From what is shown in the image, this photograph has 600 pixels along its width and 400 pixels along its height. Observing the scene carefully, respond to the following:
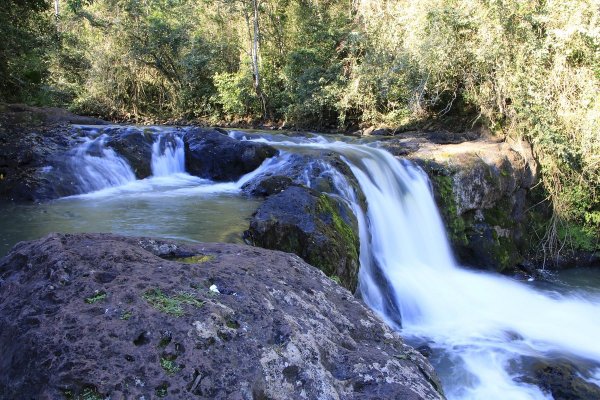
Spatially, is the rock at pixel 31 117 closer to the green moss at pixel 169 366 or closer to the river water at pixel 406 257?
the river water at pixel 406 257

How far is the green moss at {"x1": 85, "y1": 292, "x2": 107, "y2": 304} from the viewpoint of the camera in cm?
207

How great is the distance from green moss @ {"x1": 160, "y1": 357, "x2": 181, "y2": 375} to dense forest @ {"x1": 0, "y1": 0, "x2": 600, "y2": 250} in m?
9.16

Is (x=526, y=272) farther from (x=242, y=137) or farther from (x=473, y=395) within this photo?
(x=242, y=137)

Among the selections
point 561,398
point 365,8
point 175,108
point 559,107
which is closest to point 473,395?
point 561,398

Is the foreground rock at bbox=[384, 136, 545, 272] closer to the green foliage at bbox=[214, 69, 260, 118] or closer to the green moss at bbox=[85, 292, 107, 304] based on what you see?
the green moss at bbox=[85, 292, 107, 304]

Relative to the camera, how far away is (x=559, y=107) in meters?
10.9

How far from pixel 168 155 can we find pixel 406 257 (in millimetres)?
5519

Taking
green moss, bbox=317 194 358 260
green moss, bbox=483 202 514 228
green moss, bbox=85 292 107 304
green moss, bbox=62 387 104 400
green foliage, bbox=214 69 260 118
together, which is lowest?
green moss, bbox=483 202 514 228

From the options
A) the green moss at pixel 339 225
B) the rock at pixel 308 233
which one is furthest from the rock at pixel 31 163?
the green moss at pixel 339 225

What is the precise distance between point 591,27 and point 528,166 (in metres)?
3.28

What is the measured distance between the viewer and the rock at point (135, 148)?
30.6 ft

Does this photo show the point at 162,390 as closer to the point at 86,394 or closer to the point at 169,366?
the point at 169,366

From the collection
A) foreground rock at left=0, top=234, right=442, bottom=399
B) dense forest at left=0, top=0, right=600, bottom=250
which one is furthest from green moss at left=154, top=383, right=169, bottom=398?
dense forest at left=0, top=0, right=600, bottom=250

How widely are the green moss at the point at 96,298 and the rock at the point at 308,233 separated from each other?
2.89m
